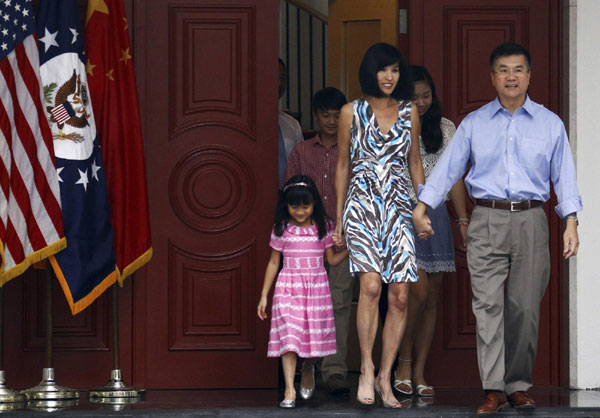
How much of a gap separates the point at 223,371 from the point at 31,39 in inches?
102

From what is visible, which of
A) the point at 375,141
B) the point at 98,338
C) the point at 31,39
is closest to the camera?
the point at 375,141

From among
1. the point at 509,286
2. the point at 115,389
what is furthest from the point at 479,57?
the point at 115,389

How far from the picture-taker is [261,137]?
8.81 m

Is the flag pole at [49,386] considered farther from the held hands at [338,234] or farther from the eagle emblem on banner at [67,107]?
the held hands at [338,234]

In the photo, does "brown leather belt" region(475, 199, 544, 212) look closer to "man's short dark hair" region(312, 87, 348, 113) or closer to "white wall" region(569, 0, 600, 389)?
"white wall" region(569, 0, 600, 389)

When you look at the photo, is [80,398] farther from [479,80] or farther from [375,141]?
[479,80]

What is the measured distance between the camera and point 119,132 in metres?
8.28

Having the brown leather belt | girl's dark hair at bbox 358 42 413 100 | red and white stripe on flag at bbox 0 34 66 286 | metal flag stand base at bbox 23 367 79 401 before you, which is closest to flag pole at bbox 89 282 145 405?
metal flag stand base at bbox 23 367 79 401

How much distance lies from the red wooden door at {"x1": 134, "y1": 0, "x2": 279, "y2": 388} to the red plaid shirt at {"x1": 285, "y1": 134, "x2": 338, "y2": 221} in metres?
0.18

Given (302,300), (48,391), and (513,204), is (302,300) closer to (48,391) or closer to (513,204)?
(513,204)

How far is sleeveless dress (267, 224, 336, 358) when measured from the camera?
25.1ft

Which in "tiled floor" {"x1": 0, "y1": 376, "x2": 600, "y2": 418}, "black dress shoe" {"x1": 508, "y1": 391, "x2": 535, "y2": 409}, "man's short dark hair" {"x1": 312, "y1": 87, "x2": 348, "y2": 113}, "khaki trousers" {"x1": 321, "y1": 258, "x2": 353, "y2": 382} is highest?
"man's short dark hair" {"x1": 312, "y1": 87, "x2": 348, "y2": 113}

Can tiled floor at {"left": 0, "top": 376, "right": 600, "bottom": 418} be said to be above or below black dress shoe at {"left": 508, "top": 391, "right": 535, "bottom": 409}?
below

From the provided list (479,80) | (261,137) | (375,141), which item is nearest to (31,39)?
(261,137)
